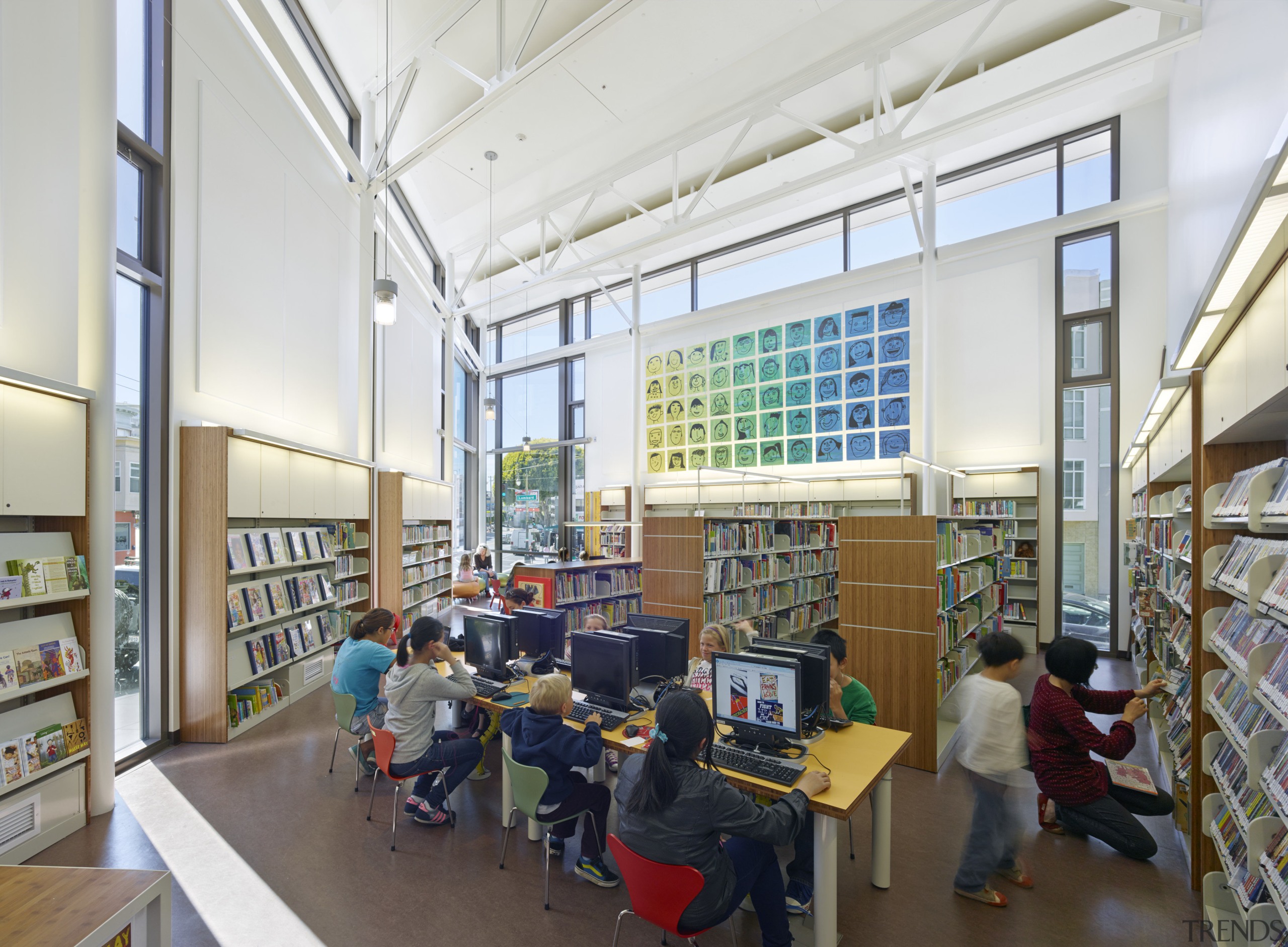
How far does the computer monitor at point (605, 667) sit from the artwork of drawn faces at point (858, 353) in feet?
25.9

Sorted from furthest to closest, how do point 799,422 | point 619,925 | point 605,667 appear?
point 799,422
point 605,667
point 619,925

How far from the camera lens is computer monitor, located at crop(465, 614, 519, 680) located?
4109 mm

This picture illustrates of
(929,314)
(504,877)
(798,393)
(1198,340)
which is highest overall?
(929,314)

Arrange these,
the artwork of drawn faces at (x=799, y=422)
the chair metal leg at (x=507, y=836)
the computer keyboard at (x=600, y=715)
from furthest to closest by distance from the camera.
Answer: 1. the artwork of drawn faces at (x=799, y=422)
2. the computer keyboard at (x=600, y=715)
3. the chair metal leg at (x=507, y=836)

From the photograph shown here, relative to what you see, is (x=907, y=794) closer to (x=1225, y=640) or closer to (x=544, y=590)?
(x=1225, y=640)

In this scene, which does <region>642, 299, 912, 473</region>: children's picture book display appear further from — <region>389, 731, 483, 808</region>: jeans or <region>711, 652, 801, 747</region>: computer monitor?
<region>389, 731, 483, 808</region>: jeans

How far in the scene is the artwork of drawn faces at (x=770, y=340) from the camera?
1107 centimetres

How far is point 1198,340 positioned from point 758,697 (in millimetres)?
2642

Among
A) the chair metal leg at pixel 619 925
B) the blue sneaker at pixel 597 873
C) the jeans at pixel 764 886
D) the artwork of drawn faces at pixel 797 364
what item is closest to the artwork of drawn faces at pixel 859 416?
the artwork of drawn faces at pixel 797 364

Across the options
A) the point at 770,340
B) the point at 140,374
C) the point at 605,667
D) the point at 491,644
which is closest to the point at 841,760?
the point at 605,667

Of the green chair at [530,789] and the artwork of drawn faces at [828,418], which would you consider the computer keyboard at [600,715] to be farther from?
the artwork of drawn faces at [828,418]

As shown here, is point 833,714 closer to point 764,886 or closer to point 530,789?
point 764,886

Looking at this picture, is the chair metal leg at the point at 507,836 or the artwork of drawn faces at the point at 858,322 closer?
the chair metal leg at the point at 507,836

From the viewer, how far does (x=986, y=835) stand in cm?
286
